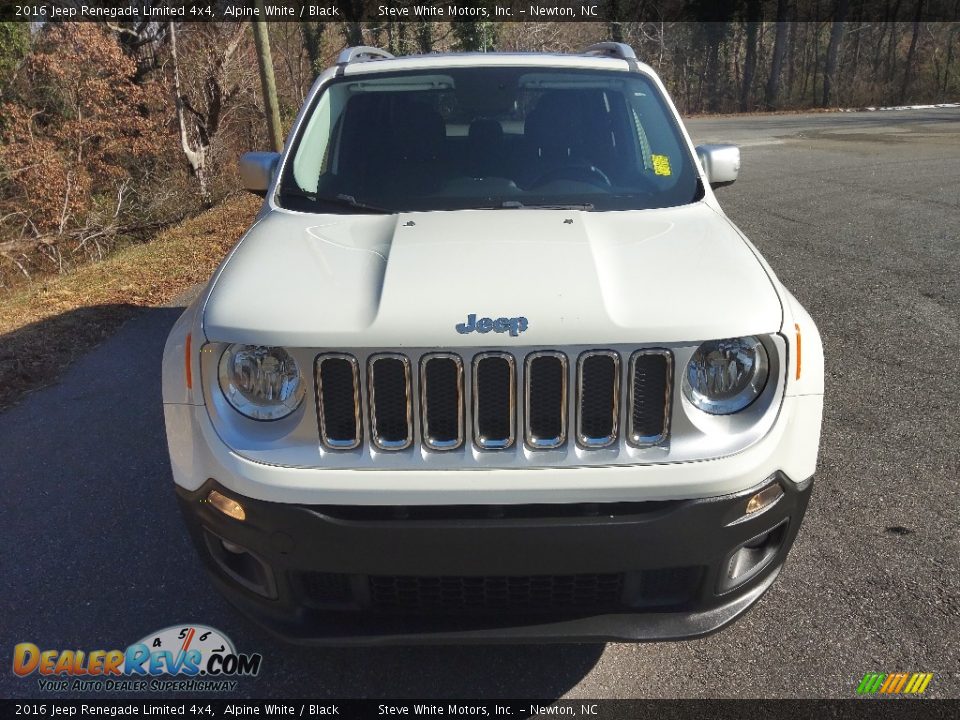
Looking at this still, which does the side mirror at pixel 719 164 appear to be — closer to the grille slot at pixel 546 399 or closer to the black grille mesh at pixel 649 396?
the black grille mesh at pixel 649 396

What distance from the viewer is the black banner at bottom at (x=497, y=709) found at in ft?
8.57

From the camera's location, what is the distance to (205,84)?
25969 mm

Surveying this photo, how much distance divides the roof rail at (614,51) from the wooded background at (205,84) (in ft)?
45.4

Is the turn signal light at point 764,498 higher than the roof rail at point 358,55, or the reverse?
the roof rail at point 358,55

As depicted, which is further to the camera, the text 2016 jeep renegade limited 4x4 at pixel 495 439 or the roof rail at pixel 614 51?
the roof rail at pixel 614 51

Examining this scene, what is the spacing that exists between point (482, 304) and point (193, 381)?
88 centimetres

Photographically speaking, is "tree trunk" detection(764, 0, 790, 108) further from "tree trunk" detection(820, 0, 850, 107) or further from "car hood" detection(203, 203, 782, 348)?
"car hood" detection(203, 203, 782, 348)

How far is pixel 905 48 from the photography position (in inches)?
1631

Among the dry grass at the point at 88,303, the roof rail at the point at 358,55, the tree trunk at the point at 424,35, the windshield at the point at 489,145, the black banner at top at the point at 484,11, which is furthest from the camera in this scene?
the tree trunk at the point at 424,35

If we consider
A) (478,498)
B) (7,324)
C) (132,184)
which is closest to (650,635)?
(478,498)

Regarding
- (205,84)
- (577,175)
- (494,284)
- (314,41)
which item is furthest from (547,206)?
(314,41)

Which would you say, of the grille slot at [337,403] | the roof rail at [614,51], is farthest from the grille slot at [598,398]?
the roof rail at [614,51]

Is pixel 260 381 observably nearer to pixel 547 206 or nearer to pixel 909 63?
pixel 547 206

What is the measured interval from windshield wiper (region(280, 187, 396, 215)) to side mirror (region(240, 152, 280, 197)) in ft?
0.81
